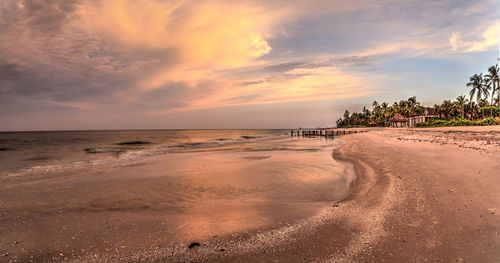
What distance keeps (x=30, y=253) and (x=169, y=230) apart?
9.44 feet

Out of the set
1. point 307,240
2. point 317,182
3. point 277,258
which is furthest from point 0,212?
point 317,182

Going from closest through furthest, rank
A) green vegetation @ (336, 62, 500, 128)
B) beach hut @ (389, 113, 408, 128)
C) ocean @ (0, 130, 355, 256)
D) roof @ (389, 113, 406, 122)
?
ocean @ (0, 130, 355, 256)
green vegetation @ (336, 62, 500, 128)
beach hut @ (389, 113, 408, 128)
roof @ (389, 113, 406, 122)

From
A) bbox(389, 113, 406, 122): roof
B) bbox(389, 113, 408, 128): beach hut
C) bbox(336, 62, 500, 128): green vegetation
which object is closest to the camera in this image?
bbox(336, 62, 500, 128): green vegetation

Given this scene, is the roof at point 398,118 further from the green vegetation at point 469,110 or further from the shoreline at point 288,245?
the shoreline at point 288,245

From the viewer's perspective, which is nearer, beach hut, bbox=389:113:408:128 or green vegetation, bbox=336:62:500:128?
green vegetation, bbox=336:62:500:128

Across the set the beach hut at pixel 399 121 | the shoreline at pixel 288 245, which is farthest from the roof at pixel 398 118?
the shoreline at pixel 288 245

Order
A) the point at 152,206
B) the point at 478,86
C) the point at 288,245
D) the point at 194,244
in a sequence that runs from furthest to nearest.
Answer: the point at 478,86 → the point at 152,206 → the point at 194,244 → the point at 288,245

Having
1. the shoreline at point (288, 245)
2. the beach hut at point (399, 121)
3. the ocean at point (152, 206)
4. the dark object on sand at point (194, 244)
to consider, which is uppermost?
the beach hut at point (399, 121)

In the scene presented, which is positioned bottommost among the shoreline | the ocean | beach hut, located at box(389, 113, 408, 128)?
the ocean

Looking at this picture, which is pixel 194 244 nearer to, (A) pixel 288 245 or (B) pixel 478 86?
(A) pixel 288 245

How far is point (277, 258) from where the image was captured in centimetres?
436

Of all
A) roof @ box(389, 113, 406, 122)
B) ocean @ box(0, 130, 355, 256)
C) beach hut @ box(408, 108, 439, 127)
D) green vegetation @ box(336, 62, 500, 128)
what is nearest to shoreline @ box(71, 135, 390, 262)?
ocean @ box(0, 130, 355, 256)

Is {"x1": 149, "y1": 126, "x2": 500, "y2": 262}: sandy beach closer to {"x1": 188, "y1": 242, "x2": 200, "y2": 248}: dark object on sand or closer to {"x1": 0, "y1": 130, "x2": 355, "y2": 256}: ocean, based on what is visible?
{"x1": 188, "y1": 242, "x2": 200, "y2": 248}: dark object on sand

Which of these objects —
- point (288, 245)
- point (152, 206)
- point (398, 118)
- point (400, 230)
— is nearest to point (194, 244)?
point (288, 245)
